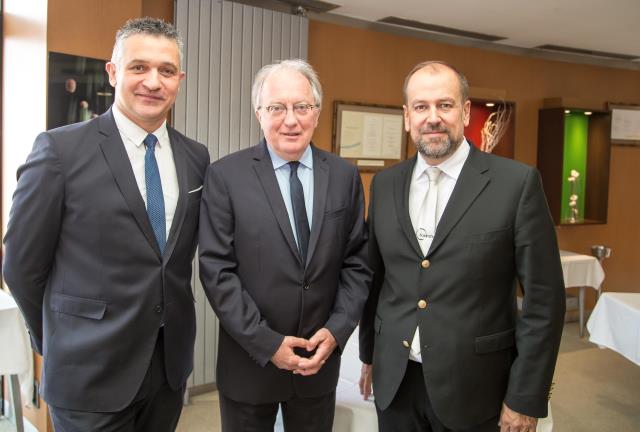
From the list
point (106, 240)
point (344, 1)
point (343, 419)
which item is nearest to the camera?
point (106, 240)

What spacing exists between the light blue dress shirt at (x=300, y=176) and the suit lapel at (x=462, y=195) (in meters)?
0.42

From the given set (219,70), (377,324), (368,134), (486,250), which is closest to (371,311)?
(377,324)

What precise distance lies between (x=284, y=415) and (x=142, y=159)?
0.95m

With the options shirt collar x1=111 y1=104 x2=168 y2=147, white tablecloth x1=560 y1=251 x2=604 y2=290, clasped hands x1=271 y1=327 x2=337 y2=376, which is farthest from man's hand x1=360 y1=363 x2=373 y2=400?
white tablecloth x1=560 y1=251 x2=604 y2=290

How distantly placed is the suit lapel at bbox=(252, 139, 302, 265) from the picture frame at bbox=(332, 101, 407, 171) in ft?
10.1

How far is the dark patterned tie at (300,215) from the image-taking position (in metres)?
1.86

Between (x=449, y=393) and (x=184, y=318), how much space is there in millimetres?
858

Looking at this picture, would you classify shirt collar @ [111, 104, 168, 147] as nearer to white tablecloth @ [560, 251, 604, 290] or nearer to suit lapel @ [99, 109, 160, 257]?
suit lapel @ [99, 109, 160, 257]

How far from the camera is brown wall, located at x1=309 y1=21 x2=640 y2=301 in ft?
16.4

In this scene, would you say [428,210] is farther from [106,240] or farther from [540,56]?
[540,56]

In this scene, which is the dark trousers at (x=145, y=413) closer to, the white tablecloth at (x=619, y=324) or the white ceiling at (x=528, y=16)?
the white tablecloth at (x=619, y=324)

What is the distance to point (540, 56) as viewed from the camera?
6430 millimetres

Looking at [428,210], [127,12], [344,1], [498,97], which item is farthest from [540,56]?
[428,210]

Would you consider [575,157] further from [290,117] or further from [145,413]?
[145,413]
